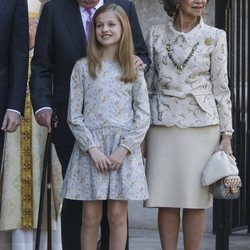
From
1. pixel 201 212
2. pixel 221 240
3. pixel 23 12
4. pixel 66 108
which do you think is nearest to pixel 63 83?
pixel 66 108

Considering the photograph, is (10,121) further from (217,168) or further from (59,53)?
Answer: (217,168)

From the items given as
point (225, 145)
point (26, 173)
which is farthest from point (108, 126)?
point (26, 173)

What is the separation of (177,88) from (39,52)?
84cm

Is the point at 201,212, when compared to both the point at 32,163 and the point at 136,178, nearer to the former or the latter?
the point at 136,178

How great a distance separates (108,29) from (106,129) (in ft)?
1.86

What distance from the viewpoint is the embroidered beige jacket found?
610 centimetres

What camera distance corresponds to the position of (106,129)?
19.2ft

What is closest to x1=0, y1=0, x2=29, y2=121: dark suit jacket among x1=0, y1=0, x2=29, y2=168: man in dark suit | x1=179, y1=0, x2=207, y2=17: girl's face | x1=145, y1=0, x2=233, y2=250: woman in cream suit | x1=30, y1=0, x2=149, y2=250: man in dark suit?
x1=0, y1=0, x2=29, y2=168: man in dark suit

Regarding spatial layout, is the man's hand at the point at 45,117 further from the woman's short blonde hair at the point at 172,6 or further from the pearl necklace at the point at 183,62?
the woman's short blonde hair at the point at 172,6

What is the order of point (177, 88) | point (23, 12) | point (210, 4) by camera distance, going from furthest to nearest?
point (210, 4) < point (177, 88) < point (23, 12)

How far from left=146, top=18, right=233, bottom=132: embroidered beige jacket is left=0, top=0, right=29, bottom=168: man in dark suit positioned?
2.84 ft

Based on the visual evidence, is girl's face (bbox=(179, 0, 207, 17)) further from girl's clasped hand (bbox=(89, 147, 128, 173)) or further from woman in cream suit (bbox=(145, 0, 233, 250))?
girl's clasped hand (bbox=(89, 147, 128, 173))

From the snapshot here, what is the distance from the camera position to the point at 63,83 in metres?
6.15

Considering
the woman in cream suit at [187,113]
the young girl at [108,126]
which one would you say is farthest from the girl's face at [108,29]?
the woman in cream suit at [187,113]
